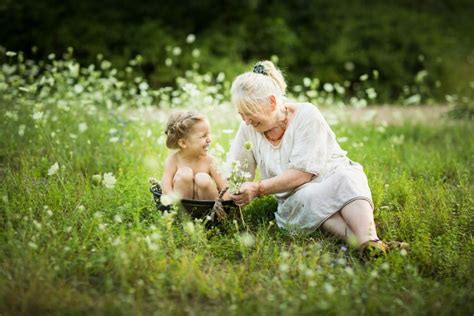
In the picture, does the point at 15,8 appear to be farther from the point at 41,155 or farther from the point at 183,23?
the point at 41,155

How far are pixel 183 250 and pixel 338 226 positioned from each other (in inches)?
37.9

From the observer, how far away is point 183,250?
2.81 metres

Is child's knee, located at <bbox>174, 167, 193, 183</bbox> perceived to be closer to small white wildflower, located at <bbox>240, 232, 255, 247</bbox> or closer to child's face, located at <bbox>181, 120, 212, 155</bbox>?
child's face, located at <bbox>181, 120, 212, 155</bbox>

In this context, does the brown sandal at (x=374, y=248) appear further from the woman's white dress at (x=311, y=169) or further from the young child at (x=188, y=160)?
the young child at (x=188, y=160)

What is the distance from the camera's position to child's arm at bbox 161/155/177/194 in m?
3.28

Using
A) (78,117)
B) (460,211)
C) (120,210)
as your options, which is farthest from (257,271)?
(78,117)

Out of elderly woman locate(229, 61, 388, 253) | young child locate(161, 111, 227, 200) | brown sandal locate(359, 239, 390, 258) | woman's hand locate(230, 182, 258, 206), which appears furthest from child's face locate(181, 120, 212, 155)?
brown sandal locate(359, 239, 390, 258)

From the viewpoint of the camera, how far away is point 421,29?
10.1 metres

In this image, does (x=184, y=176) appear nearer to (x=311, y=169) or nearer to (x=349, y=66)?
(x=311, y=169)

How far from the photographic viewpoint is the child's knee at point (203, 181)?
127 inches

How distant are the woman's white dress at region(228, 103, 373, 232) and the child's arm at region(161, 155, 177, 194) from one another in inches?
18.1

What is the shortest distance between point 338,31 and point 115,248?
7.92 m

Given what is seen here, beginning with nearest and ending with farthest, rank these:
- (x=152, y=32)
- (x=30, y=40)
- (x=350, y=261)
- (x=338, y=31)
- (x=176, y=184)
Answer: (x=350, y=261), (x=176, y=184), (x=30, y=40), (x=152, y=32), (x=338, y=31)

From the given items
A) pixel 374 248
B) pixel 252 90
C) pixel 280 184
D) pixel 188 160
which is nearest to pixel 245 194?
pixel 280 184
